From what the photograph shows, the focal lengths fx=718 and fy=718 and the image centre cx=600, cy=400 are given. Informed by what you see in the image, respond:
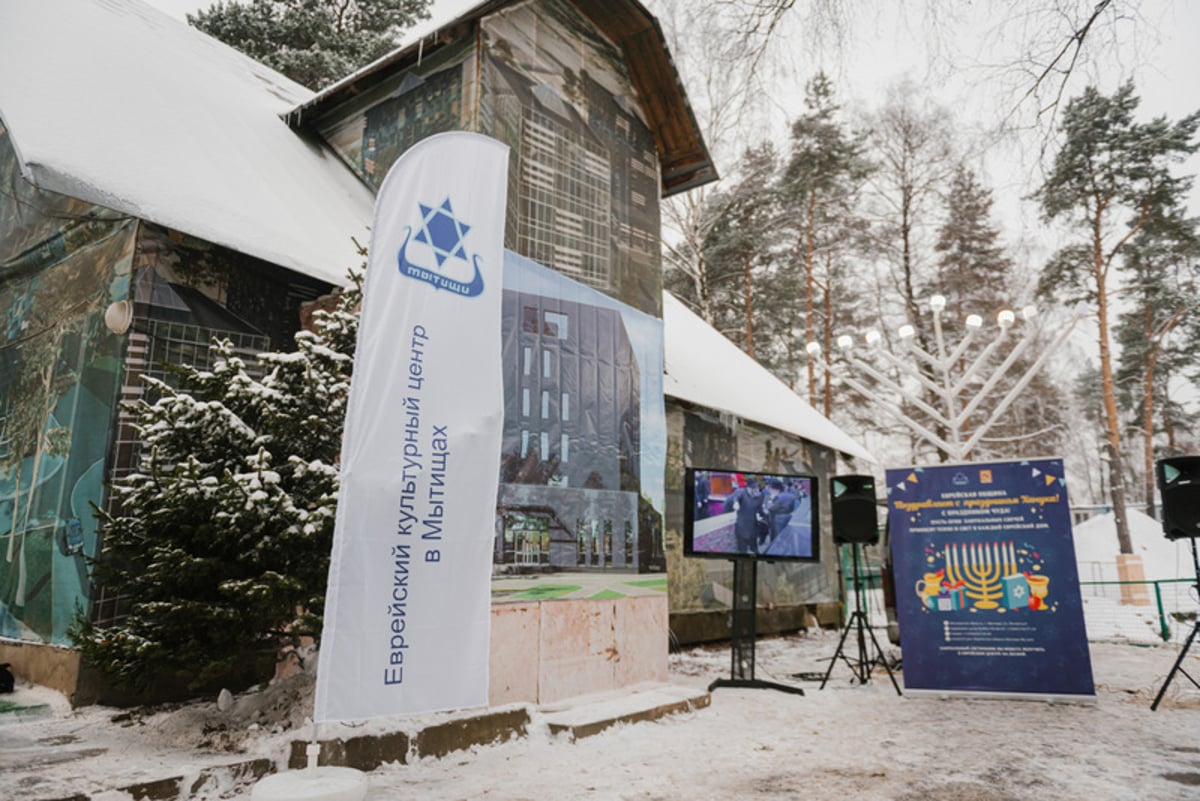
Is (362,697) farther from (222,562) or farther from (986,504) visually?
(986,504)

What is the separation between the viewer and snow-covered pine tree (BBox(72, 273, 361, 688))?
12.1 ft

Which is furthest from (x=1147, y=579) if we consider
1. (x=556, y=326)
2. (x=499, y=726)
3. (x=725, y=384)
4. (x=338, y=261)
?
(x=338, y=261)

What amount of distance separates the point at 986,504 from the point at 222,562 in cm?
597

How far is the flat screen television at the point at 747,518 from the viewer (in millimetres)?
6461

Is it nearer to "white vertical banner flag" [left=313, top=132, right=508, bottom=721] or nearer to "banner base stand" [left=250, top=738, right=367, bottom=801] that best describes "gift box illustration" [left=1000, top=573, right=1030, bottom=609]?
"white vertical banner flag" [left=313, top=132, right=508, bottom=721]

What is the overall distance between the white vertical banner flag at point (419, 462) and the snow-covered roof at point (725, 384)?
4.58 metres

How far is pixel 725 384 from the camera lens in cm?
997

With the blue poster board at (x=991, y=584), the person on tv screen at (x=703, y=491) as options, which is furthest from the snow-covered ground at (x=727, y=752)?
the person on tv screen at (x=703, y=491)

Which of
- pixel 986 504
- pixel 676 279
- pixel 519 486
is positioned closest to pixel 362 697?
pixel 519 486

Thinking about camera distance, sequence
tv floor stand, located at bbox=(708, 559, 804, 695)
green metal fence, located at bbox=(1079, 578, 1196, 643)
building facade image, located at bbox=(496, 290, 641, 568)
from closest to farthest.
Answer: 1. building facade image, located at bbox=(496, 290, 641, 568)
2. tv floor stand, located at bbox=(708, 559, 804, 695)
3. green metal fence, located at bbox=(1079, 578, 1196, 643)

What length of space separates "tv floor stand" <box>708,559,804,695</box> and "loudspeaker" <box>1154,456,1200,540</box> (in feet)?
10.4

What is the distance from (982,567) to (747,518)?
2.02m

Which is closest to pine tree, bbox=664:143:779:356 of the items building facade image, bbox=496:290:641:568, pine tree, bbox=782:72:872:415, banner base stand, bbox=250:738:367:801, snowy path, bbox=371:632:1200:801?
pine tree, bbox=782:72:872:415

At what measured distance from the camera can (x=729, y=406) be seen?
9328 millimetres
